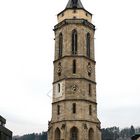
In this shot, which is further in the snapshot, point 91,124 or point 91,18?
point 91,18

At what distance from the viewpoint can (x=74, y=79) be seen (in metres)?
61.4

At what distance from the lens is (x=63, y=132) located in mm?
58938

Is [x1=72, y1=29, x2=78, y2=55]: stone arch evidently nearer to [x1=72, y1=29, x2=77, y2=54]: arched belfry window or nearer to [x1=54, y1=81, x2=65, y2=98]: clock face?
[x1=72, y1=29, x2=77, y2=54]: arched belfry window

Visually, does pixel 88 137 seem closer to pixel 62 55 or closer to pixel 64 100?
pixel 64 100

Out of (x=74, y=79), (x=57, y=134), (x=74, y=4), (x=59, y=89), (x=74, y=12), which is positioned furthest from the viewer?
(x=74, y=4)

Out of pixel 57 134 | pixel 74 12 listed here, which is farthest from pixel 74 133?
pixel 74 12

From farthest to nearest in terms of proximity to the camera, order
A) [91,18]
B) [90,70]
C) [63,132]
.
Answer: [91,18], [90,70], [63,132]

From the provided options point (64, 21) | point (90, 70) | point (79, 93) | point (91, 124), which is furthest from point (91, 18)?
point (91, 124)

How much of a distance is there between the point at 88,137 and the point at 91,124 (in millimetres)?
2003

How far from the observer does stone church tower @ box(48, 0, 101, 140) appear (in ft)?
195

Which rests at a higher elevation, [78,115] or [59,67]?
[59,67]

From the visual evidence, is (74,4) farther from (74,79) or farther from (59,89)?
(59,89)

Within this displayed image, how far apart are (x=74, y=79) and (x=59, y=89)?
286cm

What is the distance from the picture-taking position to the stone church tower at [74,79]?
195ft
